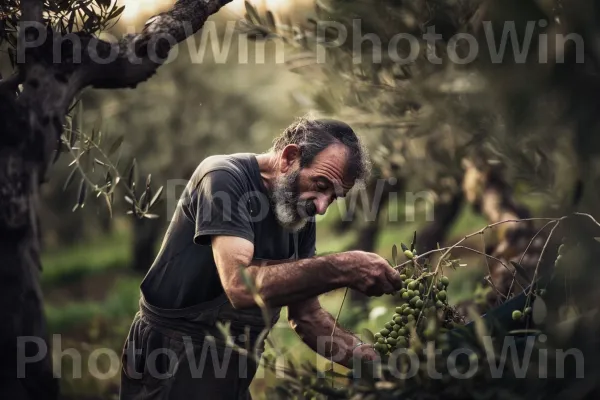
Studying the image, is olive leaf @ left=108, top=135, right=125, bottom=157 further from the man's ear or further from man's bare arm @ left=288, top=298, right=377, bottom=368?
man's bare arm @ left=288, top=298, right=377, bottom=368

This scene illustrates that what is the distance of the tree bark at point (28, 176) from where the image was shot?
2.64m

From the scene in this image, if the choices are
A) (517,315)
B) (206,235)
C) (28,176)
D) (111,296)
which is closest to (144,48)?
(28,176)

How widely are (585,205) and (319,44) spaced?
3.11 meters

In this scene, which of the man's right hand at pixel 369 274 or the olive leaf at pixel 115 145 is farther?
the olive leaf at pixel 115 145

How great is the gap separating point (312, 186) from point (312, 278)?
22.5 inches

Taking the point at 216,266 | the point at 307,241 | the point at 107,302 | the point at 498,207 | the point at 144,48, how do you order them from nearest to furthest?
the point at 144,48 → the point at 216,266 → the point at 307,241 → the point at 498,207 → the point at 107,302

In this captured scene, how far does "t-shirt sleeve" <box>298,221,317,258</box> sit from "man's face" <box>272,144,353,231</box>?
29 cm

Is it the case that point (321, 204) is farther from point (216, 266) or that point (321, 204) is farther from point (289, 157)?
point (216, 266)

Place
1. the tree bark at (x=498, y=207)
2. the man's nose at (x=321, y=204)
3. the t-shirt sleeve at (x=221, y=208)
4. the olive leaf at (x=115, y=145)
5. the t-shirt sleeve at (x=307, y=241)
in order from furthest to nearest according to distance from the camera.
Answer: the tree bark at (x=498, y=207)
the t-shirt sleeve at (x=307, y=241)
the olive leaf at (x=115, y=145)
the man's nose at (x=321, y=204)
the t-shirt sleeve at (x=221, y=208)

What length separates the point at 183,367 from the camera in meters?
3.61

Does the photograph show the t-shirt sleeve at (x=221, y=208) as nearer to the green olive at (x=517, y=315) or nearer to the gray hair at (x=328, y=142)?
the gray hair at (x=328, y=142)

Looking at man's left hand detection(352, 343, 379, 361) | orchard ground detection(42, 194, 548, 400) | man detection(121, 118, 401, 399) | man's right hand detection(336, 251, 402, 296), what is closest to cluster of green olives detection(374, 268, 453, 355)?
man's right hand detection(336, 251, 402, 296)

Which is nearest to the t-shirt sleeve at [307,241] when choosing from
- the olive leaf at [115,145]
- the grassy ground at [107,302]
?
the grassy ground at [107,302]

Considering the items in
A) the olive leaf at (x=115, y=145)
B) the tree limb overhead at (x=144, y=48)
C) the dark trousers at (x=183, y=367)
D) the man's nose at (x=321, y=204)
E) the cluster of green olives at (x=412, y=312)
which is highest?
the tree limb overhead at (x=144, y=48)
